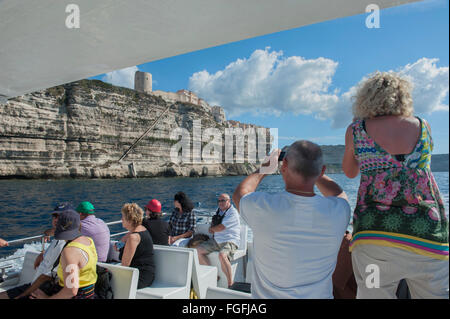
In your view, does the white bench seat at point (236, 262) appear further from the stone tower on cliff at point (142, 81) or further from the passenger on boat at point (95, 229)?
the stone tower on cliff at point (142, 81)

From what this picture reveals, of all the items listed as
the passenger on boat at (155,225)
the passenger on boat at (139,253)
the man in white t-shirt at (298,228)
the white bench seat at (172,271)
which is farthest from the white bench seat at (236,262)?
the man in white t-shirt at (298,228)

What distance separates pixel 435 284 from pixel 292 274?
0.48 meters

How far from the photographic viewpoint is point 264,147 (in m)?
64.1

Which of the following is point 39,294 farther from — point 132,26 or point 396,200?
point 396,200

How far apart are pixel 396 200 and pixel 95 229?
8.20 feet

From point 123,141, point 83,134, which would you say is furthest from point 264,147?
point 83,134

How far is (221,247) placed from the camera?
3303 mm

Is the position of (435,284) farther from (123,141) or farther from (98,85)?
(98,85)

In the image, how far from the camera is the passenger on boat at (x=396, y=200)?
99cm

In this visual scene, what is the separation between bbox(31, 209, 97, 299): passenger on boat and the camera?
1.65 meters

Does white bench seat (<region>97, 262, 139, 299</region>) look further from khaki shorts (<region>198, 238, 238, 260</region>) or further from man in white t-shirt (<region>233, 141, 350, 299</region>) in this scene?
khaki shorts (<region>198, 238, 238, 260</region>)

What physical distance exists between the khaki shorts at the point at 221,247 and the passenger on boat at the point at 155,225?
22.5 inches

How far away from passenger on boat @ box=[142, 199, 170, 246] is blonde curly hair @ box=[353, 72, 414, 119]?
2.29 meters

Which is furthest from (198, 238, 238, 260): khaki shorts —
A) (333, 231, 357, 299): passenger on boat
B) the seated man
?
(333, 231, 357, 299): passenger on boat
